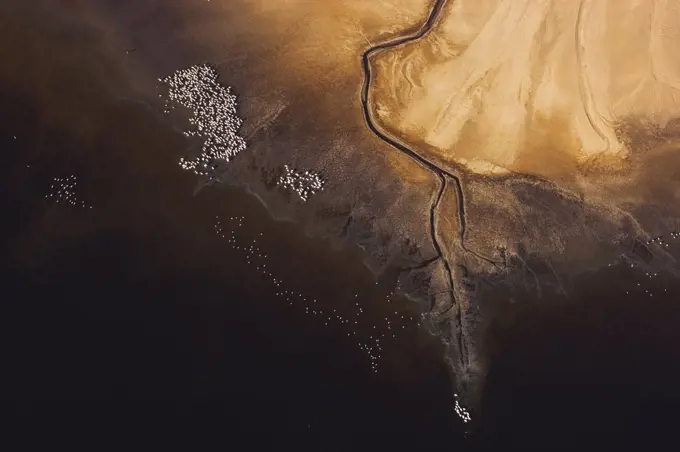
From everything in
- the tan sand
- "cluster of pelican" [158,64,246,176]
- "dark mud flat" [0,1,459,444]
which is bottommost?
"dark mud flat" [0,1,459,444]

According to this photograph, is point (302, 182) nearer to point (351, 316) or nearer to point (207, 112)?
point (207, 112)

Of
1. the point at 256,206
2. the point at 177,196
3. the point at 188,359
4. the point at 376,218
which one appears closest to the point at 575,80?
the point at 376,218

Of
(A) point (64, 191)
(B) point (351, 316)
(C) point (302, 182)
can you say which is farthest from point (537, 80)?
(A) point (64, 191)

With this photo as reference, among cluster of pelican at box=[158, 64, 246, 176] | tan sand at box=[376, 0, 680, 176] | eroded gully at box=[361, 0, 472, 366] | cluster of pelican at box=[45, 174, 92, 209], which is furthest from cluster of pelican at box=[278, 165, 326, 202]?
cluster of pelican at box=[45, 174, 92, 209]

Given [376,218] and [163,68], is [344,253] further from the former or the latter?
[163,68]

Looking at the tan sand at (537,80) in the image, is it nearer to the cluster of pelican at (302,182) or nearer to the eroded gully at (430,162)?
the eroded gully at (430,162)

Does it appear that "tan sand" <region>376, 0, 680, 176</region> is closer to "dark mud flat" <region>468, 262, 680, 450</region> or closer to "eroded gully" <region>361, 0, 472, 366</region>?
"eroded gully" <region>361, 0, 472, 366</region>
